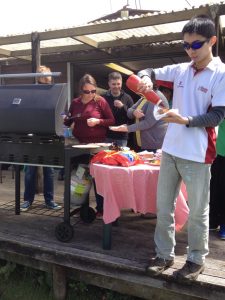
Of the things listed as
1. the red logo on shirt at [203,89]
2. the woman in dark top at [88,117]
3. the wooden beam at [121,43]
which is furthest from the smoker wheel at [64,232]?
the wooden beam at [121,43]

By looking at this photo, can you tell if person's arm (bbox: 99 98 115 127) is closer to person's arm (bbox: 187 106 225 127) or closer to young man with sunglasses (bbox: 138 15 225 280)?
young man with sunglasses (bbox: 138 15 225 280)

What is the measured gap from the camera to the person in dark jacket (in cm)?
389

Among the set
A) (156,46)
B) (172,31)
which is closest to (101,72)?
(156,46)

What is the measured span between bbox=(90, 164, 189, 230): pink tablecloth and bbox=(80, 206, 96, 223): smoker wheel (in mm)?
774

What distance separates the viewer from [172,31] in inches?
205

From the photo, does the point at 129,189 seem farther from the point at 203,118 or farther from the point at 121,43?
the point at 121,43

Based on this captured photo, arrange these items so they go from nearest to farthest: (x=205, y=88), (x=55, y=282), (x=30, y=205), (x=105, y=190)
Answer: (x=205, y=88), (x=105, y=190), (x=55, y=282), (x=30, y=205)

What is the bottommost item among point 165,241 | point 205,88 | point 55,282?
point 55,282

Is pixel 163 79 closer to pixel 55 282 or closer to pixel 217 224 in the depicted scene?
pixel 217 224

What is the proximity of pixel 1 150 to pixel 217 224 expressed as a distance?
2177 millimetres

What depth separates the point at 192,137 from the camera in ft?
7.18

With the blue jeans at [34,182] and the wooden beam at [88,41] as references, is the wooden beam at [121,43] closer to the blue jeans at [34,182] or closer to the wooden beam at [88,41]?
the wooden beam at [88,41]

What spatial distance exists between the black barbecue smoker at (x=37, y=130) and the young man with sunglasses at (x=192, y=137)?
876 millimetres

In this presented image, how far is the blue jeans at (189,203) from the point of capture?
7.27 feet
